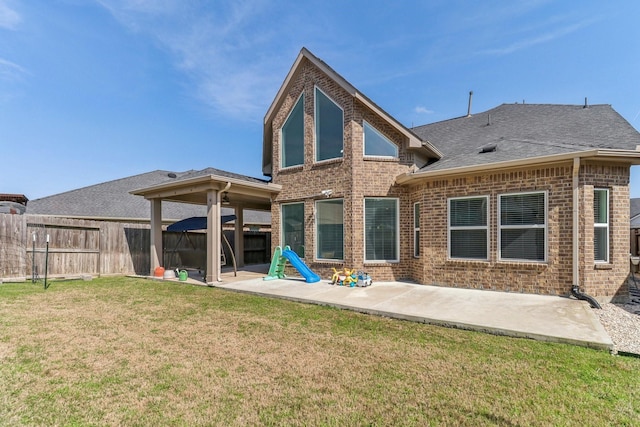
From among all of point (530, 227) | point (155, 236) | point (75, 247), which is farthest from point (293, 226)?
point (75, 247)

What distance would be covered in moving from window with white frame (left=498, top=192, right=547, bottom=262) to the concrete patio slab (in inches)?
39.6

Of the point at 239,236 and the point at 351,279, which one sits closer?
the point at 351,279

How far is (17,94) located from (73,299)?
923 cm

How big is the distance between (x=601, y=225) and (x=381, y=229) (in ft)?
17.2

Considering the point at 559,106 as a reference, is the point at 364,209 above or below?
below

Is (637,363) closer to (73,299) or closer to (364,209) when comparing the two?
(364,209)

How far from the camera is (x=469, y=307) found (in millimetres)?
6043

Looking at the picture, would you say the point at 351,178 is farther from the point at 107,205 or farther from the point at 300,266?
the point at 107,205

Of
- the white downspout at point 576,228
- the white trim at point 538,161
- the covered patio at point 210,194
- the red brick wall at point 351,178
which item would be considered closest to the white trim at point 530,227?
the white downspout at point 576,228

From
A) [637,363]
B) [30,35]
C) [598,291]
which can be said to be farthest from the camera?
[30,35]

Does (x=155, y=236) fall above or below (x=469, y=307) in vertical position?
above

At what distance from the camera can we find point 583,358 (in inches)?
147

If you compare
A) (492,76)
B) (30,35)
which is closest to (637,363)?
(492,76)

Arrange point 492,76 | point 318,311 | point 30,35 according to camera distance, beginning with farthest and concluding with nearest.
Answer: point 492,76, point 30,35, point 318,311
